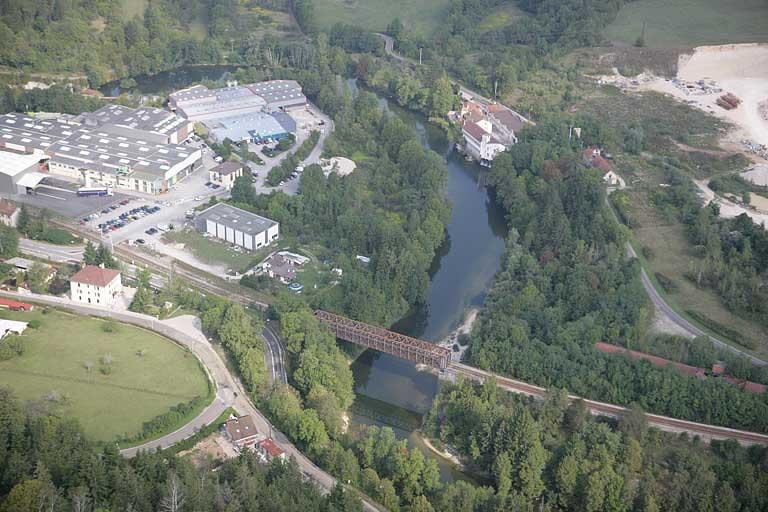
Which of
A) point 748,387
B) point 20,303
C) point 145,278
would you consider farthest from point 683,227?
point 20,303

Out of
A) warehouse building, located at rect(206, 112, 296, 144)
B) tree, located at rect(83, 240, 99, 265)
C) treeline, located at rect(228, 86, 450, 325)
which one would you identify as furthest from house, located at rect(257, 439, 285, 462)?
warehouse building, located at rect(206, 112, 296, 144)

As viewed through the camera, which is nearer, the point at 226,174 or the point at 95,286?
the point at 95,286

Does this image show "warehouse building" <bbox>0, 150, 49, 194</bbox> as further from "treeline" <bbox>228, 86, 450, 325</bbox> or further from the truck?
"treeline" <bbox>228, 86, 450, 325</bbox>

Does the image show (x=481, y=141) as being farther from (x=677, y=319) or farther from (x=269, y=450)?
(x=269, y=450)

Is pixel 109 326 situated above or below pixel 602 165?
below

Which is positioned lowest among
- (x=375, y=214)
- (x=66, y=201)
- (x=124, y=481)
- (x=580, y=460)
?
(x=66, y=201)

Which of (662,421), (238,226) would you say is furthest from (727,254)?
(238,226)
